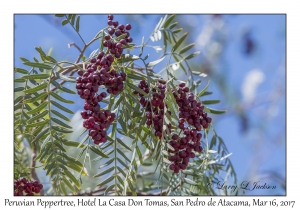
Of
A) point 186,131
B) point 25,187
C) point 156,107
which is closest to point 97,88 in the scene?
point 156,107

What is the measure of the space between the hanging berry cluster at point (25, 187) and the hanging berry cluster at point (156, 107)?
457mm

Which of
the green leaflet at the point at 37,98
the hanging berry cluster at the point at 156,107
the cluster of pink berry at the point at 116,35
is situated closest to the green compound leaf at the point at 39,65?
the green leaflet at the point at 37,98

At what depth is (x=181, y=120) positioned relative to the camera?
1531mm

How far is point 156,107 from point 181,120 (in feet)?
0.30

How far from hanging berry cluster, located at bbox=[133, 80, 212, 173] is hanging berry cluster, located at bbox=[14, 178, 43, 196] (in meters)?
0.46

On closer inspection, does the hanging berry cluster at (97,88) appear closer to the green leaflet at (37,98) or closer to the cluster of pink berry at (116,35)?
the cluster of pink berry at (116,35)

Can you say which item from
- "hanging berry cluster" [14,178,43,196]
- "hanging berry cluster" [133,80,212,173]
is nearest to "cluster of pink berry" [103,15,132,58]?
"hanging berry cluster" [133,80,212,173]

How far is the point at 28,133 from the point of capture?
1.63m

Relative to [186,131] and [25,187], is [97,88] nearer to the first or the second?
[186,131]

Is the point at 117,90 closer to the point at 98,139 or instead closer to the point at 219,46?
the point at 98,139

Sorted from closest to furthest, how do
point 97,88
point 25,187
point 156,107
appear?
point 97,88, point 156,107, point 25,187

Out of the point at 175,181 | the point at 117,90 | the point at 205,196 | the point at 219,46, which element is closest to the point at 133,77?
the point at 117,90

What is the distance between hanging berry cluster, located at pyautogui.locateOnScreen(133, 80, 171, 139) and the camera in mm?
→ 1464

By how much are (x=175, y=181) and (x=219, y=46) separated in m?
3.09
